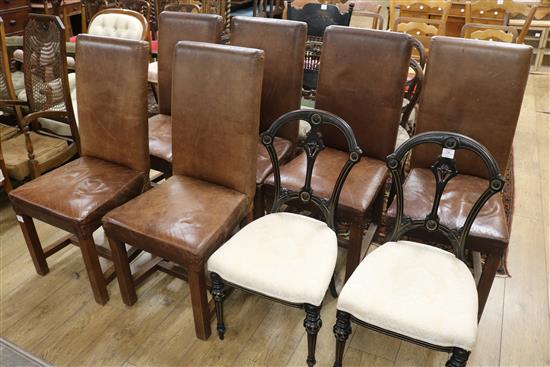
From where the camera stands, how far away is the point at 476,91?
5.51ft

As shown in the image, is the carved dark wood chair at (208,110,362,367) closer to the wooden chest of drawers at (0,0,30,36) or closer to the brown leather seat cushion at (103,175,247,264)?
the brown leather seat cushion at (103,175,247,264)

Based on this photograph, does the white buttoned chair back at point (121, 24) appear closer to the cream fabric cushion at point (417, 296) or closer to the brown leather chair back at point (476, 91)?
the brown leather chair back at point (476, 91)

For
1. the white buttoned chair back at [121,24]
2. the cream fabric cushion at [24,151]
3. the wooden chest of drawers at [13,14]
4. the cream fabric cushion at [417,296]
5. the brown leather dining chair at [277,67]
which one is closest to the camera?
the cream fabric cushion at [417,296]

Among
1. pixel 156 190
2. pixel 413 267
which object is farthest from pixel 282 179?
pixel 413 267

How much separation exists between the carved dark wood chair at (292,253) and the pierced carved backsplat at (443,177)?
157 millimetres

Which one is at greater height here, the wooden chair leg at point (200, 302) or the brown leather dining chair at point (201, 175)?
the brown leather dining chair at point (201, 175)

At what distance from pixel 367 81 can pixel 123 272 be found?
1239 mm

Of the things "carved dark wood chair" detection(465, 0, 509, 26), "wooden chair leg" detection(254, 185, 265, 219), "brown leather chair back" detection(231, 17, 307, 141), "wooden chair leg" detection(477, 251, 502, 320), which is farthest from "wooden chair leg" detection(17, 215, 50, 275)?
"carved dark wood chair" detection(465, 0, 509, 26)

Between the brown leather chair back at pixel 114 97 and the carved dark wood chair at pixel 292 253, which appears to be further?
the brown leather chair back at pixel 114 97

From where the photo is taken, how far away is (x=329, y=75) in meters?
1.91

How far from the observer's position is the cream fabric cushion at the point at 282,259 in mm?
1357

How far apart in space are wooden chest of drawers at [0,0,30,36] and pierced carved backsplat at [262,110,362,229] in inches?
135

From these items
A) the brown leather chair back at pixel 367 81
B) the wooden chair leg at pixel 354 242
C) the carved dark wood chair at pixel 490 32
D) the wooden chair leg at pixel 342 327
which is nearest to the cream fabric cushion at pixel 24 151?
the brown leather chair back at pixel 367 81

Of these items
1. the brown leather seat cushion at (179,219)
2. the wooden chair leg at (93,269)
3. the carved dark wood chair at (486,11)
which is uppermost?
the carved dark wood chair at (486,11)
